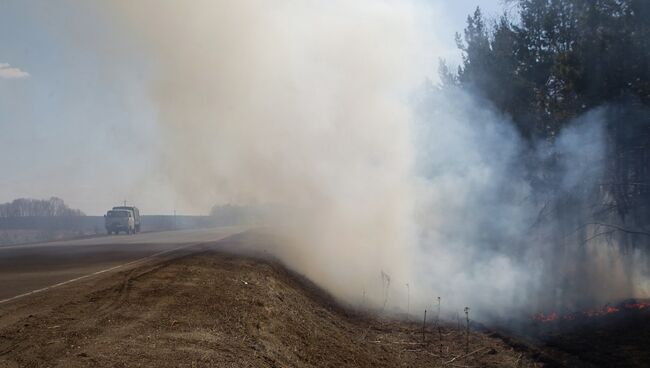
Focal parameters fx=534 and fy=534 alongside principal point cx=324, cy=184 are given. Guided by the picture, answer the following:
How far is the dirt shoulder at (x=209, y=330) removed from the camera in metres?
5.92

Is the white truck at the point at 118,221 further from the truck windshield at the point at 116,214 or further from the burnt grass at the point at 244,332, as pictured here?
the burnt grass at the point at 244,332

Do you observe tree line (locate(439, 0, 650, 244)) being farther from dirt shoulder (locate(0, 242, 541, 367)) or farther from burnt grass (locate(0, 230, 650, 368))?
dirt shoulder (locate(0, 242, 541, 367))

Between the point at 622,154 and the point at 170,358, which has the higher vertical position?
the point at 622,154

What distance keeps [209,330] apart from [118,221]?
32641 mm

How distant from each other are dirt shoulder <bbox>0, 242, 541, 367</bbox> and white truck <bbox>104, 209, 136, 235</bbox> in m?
26.0

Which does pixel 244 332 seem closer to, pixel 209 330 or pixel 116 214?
pixel 209 330

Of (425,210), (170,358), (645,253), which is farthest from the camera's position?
(425,210)

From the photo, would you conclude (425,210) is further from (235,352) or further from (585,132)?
(235,352)

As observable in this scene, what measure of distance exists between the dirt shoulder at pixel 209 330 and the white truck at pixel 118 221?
2597 cm

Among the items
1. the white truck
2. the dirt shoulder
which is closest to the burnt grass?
the dirt shoulder

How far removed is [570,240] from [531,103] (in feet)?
14.2

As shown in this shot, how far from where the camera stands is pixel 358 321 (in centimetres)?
1166

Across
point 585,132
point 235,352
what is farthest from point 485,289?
point 235,352

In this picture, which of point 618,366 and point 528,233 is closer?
point 618,366
